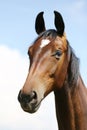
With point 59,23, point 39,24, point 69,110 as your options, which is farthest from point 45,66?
point 39,24

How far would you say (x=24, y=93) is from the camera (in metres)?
7.60

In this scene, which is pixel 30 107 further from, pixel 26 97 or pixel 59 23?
pixel 59 23

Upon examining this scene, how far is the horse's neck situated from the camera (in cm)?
852

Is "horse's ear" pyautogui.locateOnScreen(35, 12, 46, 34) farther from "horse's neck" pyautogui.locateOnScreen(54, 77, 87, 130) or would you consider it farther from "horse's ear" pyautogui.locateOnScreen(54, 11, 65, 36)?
"horse's neck" pyautogui.locateOnScreen(54, 77, 87, 130)

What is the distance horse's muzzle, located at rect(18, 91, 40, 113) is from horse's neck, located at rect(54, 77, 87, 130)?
2.93 feet

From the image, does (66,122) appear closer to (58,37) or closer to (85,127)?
(85,127)

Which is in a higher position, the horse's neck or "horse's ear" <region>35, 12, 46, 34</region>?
"horse's ear" <region>35, 12, 46, 34</region>

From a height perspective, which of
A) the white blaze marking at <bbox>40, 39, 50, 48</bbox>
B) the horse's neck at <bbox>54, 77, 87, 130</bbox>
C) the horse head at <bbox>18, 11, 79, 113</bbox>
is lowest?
the horse's neck at <bbox>54, 77, 87, 130</bbox>

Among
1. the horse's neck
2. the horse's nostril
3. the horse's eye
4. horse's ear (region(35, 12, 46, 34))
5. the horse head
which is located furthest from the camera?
horse's ear (region(35, 12, 46, 34))

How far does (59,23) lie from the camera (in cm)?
892

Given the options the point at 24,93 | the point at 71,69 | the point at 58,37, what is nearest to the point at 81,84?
the point at 71,69

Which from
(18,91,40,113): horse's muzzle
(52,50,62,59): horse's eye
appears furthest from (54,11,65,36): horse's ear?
(18,91,40,113): horse's muzzle

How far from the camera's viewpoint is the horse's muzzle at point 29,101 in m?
7.60

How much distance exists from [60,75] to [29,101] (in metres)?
1.03
